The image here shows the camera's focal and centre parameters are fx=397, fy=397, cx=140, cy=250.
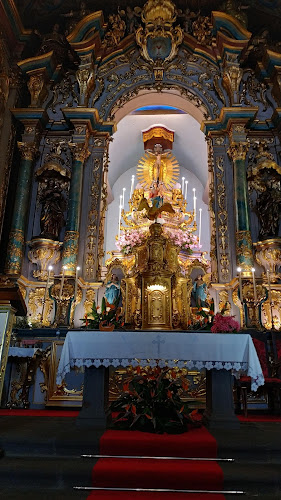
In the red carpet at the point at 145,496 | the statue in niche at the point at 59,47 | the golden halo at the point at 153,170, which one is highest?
the statue in niche at the point at 59,47

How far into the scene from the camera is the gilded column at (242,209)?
25.3ft

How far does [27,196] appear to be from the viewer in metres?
8.45

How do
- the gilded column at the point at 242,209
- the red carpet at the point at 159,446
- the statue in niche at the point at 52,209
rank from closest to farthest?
the red carpet at the point at 159,446, the gilded column at the point at 242,209, the statue in niche at the point at 52,209

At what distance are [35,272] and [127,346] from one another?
15.1 ft

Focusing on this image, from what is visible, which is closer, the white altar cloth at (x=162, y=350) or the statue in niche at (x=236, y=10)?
the white altar cloth at (x=162, y=350)

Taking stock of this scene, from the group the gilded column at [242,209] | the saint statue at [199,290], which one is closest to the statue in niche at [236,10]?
the gilded column at [242,209]

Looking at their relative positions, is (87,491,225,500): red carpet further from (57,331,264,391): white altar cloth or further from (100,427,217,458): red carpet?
(57,331,264,391): white altar cloth

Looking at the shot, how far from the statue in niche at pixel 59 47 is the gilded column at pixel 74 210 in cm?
270

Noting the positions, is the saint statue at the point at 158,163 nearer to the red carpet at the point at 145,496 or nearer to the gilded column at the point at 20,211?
the gilded column at the point at 20,211

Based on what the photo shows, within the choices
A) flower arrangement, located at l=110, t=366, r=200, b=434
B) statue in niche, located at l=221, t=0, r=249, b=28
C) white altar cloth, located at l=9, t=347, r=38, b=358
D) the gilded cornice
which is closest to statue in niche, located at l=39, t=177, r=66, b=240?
the gilded cornice

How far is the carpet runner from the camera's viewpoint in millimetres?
2621

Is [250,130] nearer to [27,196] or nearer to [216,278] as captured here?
[216,278]

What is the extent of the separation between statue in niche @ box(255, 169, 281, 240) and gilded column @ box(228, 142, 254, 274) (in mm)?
342

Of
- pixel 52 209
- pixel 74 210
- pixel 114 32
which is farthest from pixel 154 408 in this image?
pixel 114 32
